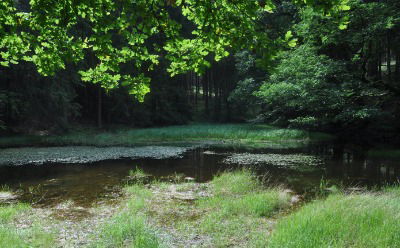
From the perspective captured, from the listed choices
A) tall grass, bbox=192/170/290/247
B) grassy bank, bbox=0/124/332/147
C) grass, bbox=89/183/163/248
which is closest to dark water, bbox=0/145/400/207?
tall grass, bbox=192/170/290/247

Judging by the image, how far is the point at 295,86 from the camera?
1814 cm

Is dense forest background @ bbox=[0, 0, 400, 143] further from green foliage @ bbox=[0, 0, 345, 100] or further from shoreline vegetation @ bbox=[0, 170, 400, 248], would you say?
shoreline vegetation @ bbox=[0, 170, 400, 248]

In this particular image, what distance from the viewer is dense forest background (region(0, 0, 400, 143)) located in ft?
50.9

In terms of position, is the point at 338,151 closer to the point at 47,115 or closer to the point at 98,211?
the point at 98,211

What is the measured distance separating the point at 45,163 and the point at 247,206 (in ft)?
41.5

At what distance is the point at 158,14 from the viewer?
408cm

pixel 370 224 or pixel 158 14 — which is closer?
pixel 158 14

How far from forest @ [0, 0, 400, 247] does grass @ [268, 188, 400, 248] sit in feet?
0.11

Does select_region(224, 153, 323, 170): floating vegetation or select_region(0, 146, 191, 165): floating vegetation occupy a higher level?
select_region(0, 146, 191, 165): floating vegetation

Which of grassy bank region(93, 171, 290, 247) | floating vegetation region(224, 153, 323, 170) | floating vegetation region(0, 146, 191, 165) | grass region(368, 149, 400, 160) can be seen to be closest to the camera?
grassy bank region(93, 171, 290, 247)

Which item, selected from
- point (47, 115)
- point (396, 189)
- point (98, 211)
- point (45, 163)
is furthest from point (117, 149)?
point (396, 189)

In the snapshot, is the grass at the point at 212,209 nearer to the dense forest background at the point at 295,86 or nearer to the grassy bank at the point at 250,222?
the grassy bank at the point at 250,222

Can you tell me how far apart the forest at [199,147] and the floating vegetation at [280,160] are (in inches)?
4.1

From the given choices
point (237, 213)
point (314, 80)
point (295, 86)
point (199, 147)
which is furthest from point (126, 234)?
point (199, 147)
